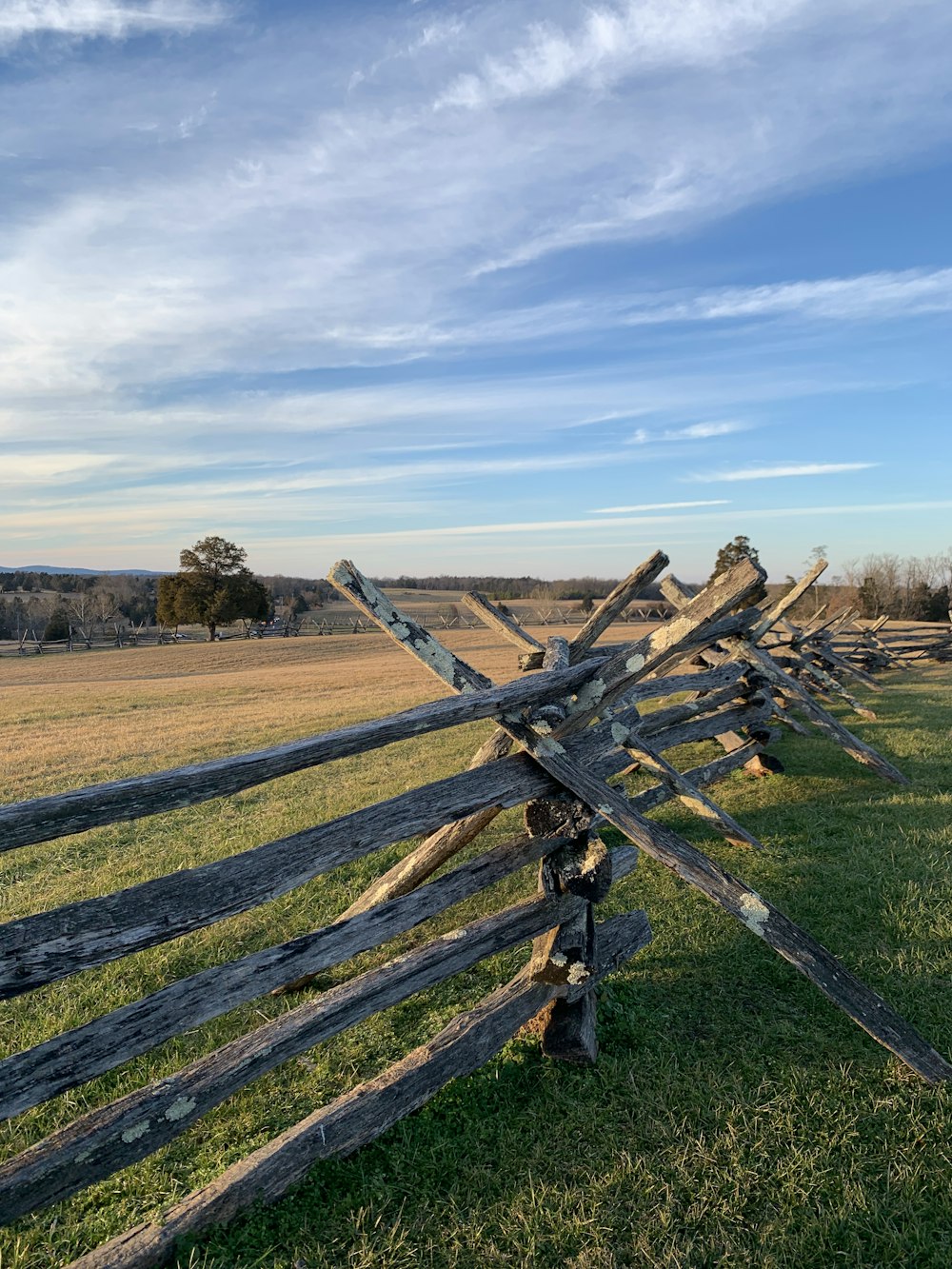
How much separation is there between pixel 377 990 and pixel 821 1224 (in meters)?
1.88

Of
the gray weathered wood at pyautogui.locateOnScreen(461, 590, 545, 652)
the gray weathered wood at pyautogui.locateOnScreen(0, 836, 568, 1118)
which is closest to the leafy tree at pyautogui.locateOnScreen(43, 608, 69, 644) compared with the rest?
the gray weathered wood at pyautogui.locateOnScreen(461, 590, 545, 652)

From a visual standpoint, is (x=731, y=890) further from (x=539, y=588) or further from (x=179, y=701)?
(x=539, y=588)


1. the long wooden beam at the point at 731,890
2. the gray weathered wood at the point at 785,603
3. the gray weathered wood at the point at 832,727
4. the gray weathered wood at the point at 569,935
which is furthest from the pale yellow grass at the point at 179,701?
the long wooden beam at the point at 731,890

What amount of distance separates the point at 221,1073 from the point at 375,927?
0.78 m

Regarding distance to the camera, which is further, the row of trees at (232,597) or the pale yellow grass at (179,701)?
the row of trees at (232,597)

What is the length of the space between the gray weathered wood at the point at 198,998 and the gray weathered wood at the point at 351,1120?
22.6 inches

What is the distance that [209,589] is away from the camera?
1869 inches

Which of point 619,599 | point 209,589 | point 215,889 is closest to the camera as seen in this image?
point 215,889

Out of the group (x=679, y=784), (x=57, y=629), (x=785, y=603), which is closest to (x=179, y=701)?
(x=785, y=603)

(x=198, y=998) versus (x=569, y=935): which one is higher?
(x=198, y=998)

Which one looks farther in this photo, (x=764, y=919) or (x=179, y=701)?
(x=179, y=701)

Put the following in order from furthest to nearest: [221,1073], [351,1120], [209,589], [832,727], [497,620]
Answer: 1. [209,589]
2. [832,727]
3. [497,620]
4. [351,1120]
5. [221,1073]

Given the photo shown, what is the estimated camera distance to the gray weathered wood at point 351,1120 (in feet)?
8.43

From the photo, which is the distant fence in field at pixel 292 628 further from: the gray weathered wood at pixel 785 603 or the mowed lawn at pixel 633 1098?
the mowed lawn at pixel 633 1098
